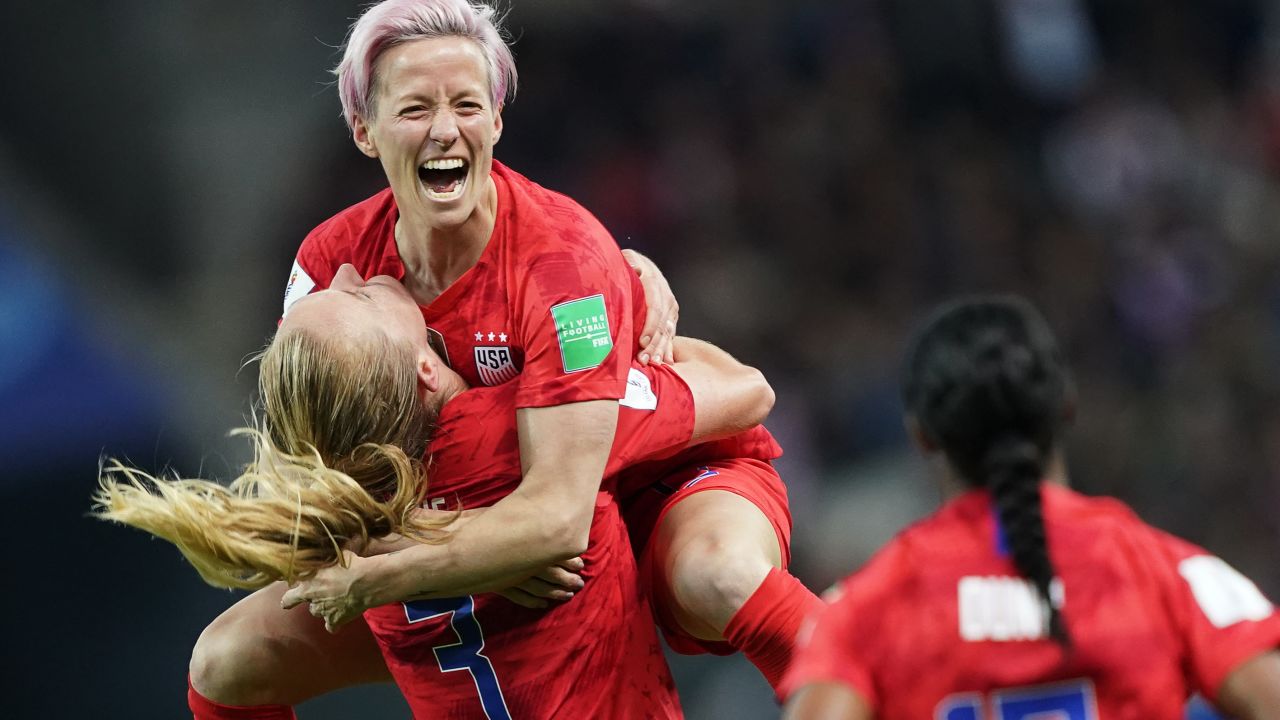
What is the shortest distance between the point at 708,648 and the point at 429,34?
1.58 m

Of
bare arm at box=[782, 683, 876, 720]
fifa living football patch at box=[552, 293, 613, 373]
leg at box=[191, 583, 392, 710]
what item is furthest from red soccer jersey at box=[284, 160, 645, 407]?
bare arm at box=[782, 683, 876, 720]

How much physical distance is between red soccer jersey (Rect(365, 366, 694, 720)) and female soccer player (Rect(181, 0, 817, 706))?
0.11 metres

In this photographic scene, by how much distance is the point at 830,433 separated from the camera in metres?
6.71

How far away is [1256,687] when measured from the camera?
6.95ft

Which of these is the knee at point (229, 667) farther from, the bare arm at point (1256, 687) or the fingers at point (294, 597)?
the bare arm at point (1256, 687)

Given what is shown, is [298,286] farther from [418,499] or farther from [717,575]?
[717,575]

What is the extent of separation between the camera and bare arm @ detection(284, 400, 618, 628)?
3.09 meters

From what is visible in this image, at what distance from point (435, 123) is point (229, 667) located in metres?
1.39

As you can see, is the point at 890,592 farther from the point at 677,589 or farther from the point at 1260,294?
the point at 1260,294

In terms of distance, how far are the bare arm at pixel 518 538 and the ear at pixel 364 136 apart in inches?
30.2

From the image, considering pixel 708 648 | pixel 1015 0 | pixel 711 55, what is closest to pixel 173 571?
pixel 708 648

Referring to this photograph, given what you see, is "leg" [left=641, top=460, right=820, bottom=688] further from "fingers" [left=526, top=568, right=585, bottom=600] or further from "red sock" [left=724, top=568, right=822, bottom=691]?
"fingers" [left=526, top=568, right=585, bottom=600]

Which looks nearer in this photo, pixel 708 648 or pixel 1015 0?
pixel 708 648

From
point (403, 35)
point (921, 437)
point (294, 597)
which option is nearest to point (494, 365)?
point (294, 597)
